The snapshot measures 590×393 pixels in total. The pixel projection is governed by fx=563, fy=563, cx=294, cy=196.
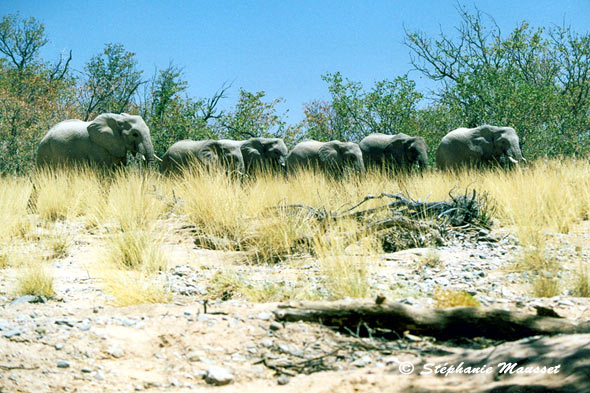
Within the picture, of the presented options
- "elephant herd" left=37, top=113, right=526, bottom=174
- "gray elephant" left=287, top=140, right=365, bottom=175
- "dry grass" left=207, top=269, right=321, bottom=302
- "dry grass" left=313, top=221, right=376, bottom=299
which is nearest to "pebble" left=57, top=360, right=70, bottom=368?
"dry grass" left=207, top=269, right=321, bottom=302

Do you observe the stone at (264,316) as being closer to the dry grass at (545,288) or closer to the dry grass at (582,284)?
the dry grass at (545,288)

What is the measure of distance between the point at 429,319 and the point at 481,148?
12.7m

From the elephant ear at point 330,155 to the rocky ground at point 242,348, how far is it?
1155 centimetres

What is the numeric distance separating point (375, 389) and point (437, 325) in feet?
3.06

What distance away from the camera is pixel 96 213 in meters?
8.89

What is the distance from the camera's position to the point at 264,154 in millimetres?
18500

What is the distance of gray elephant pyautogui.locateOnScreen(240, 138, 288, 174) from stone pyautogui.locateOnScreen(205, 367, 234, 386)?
48.7ft

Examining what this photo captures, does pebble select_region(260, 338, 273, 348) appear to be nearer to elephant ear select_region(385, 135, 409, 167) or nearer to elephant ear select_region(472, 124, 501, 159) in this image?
elephant ear select_region(472, 124, 501, 159)

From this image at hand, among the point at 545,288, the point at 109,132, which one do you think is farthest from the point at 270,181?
the point at 545,288

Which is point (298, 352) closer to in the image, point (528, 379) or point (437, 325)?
point (437, 325)

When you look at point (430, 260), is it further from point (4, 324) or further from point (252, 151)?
point (252, 151)

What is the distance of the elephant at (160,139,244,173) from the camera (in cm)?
1523

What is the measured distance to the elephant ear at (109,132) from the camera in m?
12.2

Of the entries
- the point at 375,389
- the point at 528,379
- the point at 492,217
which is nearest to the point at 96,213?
the point at 492,217
